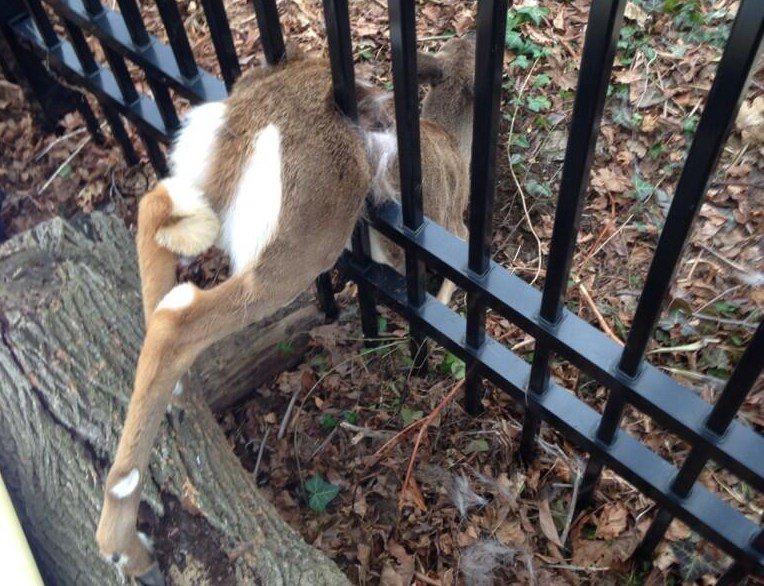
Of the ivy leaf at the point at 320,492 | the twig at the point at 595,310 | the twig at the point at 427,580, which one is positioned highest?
the twig at the point at 595,310

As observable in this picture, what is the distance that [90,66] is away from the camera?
309 cm

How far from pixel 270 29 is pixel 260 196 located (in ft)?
1.69

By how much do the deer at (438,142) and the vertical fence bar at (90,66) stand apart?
125cm

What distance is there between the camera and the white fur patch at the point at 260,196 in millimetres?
2006

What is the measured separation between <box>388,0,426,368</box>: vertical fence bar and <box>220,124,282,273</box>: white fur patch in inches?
12.9

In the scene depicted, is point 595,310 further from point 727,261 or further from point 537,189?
point 537,189

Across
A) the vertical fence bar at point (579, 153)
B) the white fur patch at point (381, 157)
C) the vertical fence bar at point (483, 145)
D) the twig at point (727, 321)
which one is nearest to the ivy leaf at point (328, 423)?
the vertical fence bar at point (483, 145)

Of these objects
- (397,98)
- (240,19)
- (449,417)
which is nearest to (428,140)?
(397,98)

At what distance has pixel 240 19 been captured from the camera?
4.14 m

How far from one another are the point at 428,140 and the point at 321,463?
1187 millimetres

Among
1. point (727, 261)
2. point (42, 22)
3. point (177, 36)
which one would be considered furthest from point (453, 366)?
point (42, 22)

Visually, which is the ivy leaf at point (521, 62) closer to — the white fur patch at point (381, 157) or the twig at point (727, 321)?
the twig at point (727, 321)

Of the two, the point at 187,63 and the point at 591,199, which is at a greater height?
the point at 187,63

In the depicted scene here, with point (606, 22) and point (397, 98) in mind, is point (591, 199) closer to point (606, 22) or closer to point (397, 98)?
point (397, 98)
